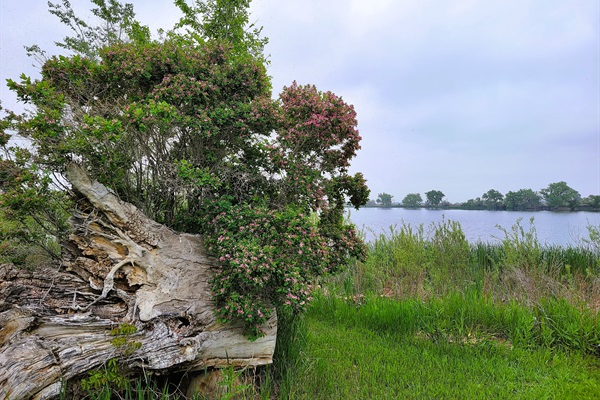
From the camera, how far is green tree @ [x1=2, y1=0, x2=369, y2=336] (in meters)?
3.01

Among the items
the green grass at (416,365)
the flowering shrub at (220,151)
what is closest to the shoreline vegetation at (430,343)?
the green grass at (416,365)

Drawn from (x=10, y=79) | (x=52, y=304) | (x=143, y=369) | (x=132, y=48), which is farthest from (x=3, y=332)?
(x=132, y=48)

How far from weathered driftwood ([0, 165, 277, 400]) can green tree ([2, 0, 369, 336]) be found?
0.27 m

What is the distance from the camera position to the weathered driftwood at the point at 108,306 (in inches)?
92.9

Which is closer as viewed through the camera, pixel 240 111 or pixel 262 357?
pixel 262 357

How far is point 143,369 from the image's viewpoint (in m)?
2.59

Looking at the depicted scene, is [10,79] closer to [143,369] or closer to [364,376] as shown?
[143,369]

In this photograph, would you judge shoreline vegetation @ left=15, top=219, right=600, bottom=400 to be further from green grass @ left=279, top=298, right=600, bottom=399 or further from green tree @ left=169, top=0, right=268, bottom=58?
green tree @ left=169, top=0, right=268, bottom=58

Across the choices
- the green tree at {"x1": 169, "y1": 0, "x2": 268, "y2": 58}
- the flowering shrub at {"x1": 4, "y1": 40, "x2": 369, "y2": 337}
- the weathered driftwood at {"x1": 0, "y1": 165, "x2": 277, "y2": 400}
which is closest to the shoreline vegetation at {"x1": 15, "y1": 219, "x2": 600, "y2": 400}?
the weathered driftwood at {"x1": 0, "y1": 165, "x2": 277, "y2": 400}

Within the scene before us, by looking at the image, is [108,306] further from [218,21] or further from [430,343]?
[218,21]

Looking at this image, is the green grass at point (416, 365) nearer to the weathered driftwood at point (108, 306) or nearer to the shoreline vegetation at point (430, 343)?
the shoreline vegetation at point (430, 343)

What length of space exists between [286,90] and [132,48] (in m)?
1.76

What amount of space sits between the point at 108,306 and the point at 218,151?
189 cm

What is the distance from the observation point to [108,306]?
10.1ft
